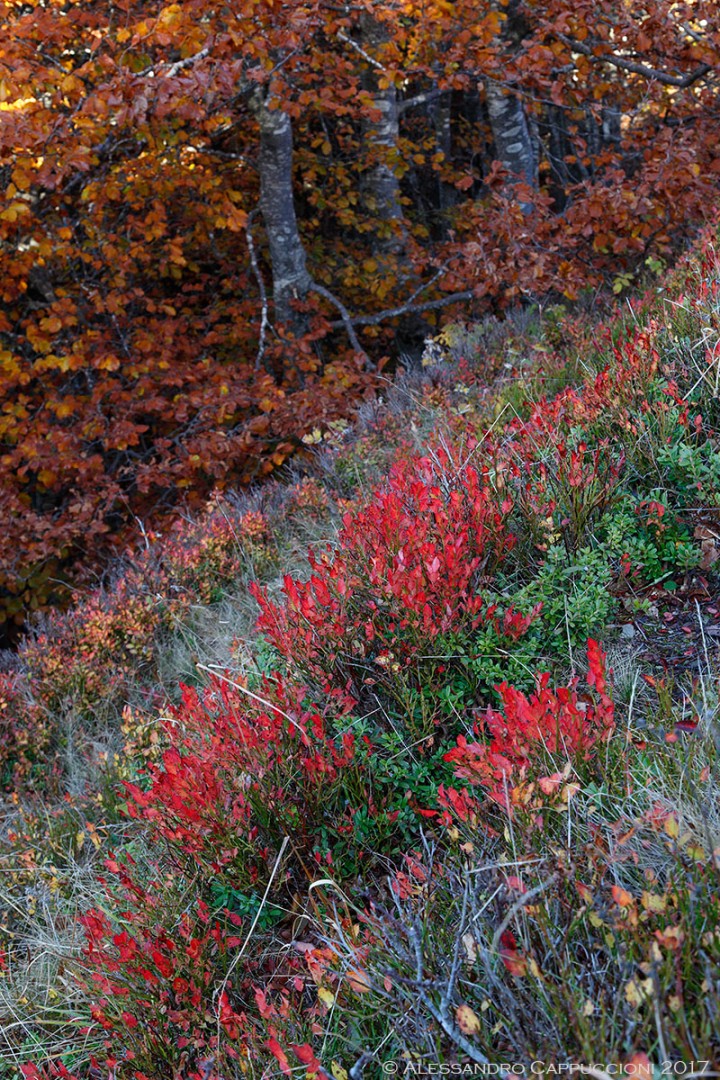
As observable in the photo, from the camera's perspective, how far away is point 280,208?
29.3ft

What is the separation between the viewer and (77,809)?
3.87 m

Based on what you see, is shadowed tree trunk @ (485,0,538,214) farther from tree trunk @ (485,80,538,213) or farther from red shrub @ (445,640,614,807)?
red shrub @ (445,640,614,807)

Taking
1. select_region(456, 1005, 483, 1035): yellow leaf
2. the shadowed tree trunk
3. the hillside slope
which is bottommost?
the hillside slope

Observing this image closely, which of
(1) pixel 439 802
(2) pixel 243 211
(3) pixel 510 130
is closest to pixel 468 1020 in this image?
(1) pixel 439 802

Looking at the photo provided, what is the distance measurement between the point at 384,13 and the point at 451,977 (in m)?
7.97

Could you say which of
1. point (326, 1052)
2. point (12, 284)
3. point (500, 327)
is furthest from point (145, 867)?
point (12, 284)

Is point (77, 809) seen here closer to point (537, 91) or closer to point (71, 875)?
point (71, 875)

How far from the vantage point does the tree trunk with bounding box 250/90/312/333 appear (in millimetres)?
8523

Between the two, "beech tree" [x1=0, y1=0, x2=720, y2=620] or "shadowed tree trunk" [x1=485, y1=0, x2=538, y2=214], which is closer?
"beech tree" [x1=0, y1=0, x2=720, y2=620]

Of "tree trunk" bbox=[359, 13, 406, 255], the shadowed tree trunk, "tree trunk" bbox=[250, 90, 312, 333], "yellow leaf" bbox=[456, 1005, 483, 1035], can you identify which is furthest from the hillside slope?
"tree trunk" bbox=[359, 13, 406, 255]

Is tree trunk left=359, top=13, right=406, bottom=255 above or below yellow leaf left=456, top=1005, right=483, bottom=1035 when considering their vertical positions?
above

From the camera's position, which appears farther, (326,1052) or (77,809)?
(77,809)

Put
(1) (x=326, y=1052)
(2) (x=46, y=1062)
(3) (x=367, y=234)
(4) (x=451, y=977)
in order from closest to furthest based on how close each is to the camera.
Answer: (4) (x=451, y=977), (1) (x=326, y=1052), (2) (x=46, y=1062), (3) (x=367, y=234)

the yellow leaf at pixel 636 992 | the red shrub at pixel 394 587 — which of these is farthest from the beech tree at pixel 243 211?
the yellow leaf at pixel 636 992
